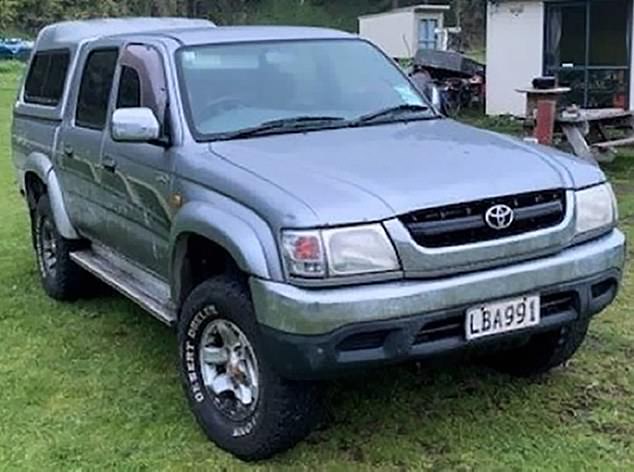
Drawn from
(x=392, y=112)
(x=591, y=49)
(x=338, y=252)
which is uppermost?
(x=392, y=112)

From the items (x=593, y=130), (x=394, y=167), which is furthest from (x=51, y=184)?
(x=593, y=130)

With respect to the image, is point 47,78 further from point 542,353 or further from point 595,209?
point 595,209

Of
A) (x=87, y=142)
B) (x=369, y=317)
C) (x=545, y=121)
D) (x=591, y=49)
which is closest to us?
(x=369, y=317)

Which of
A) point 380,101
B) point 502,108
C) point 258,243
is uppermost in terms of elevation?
point 380,101

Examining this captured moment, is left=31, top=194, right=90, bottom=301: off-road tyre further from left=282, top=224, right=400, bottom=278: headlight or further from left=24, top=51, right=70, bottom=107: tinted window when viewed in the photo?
left=282, top=224, right=400, bottom=278: headlight

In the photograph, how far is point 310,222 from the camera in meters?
3.62

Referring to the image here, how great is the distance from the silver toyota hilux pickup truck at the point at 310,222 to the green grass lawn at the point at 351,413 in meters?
0.22

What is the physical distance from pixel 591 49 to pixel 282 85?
12.6m

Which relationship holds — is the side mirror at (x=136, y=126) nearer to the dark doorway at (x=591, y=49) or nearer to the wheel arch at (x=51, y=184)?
the wheel arch at (x=51, y=184)

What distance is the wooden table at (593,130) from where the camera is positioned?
446 inches

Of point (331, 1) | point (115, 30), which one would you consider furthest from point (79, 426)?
point (331, 1)

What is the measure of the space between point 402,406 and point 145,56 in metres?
2.25

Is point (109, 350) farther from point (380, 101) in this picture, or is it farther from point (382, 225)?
point (382, 225)

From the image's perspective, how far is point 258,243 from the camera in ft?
12.3
